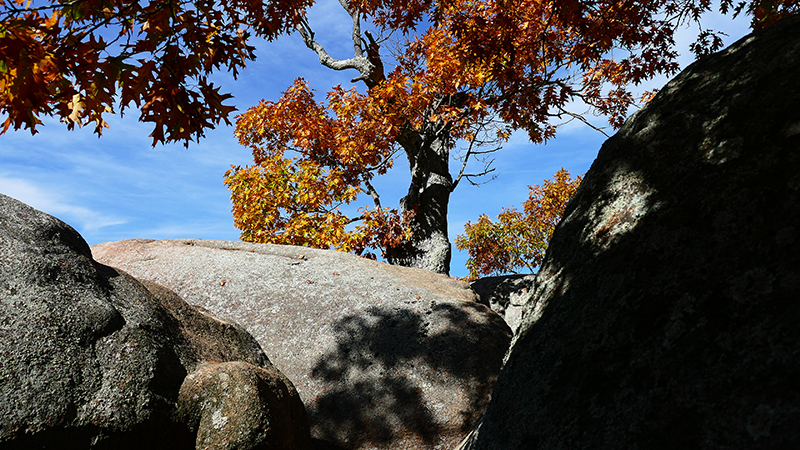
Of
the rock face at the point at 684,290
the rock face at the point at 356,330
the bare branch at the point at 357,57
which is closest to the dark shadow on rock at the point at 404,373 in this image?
the rock face at the point at 356,330

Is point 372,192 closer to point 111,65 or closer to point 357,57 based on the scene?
point 357,57

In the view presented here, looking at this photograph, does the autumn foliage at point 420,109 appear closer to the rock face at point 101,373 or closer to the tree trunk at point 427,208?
the tree trunk at point 427,208

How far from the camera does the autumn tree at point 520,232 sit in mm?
17297

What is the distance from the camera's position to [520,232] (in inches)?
683

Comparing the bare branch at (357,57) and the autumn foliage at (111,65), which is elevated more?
the bare branch at (357,57)

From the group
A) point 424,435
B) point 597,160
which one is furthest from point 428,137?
point 597,160

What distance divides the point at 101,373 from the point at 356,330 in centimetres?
343

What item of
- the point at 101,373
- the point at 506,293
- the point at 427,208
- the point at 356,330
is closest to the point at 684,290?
the point at 101,373

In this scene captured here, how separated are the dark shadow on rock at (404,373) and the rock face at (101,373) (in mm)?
1263

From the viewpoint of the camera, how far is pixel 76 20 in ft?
13.9

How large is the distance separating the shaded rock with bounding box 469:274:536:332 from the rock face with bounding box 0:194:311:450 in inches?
173

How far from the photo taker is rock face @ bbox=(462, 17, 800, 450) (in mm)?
1529

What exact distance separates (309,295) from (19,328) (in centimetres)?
400

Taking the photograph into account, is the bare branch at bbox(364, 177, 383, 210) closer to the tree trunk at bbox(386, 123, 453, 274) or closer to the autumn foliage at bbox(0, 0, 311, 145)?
the tree trunk at bbox(386, 123, 453, 274)
